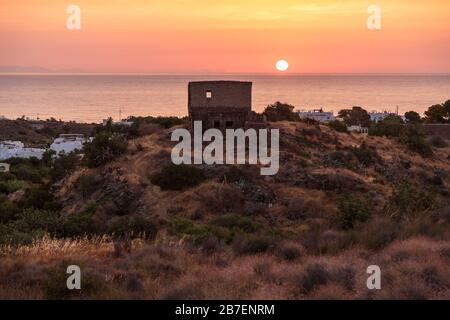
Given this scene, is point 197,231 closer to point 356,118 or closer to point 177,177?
point 177,177

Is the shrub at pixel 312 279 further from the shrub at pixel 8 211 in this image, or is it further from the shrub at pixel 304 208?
the shrub at pixel 8 211

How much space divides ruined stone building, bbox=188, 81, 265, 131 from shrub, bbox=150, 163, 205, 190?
20.2 feet

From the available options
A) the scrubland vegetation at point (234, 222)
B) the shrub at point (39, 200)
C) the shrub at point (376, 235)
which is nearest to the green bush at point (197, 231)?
the scrubland vegetation at point (234, 222)

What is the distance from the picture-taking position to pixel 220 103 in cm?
3166

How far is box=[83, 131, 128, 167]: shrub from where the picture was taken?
95.4ft

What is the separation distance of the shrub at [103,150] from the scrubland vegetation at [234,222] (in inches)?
2.9

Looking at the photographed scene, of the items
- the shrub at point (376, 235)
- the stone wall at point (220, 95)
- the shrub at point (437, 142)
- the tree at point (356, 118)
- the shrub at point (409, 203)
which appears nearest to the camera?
the shrub at point (376, 235)

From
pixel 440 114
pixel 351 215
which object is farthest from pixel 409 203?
pixel 440 114

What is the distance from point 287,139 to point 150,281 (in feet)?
78.0

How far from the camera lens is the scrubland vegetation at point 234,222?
→ 8188 millimetres

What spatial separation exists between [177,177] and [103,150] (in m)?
5.80
